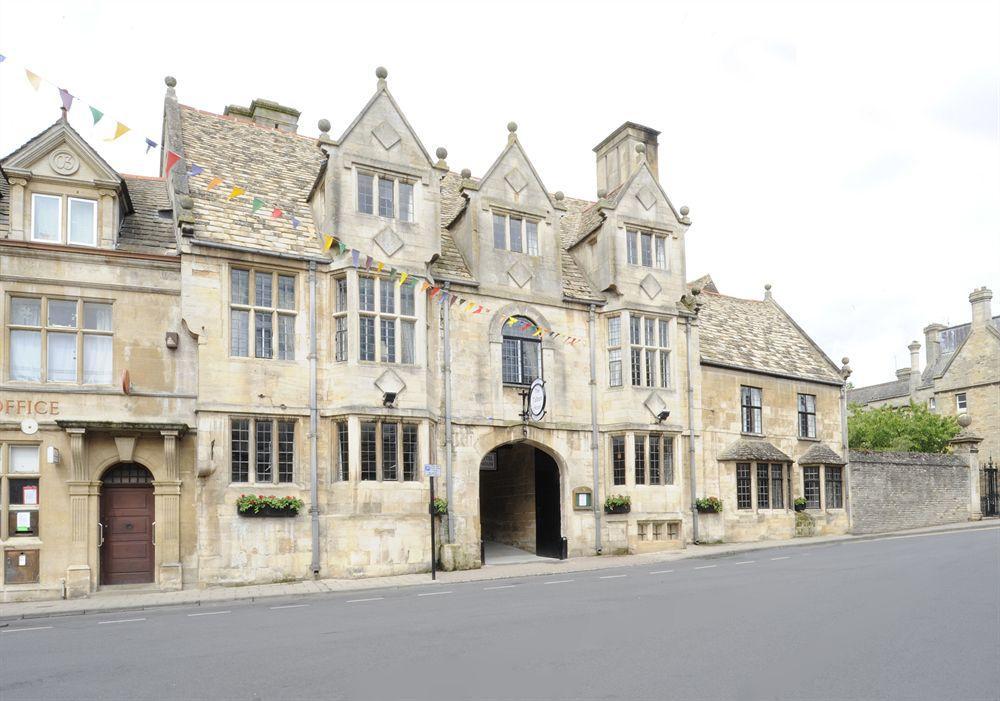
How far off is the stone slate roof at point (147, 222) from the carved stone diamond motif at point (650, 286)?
46.9ft

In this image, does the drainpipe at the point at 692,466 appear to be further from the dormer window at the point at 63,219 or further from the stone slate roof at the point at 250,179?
the dormer window at the point at 63,219

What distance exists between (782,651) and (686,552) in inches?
624

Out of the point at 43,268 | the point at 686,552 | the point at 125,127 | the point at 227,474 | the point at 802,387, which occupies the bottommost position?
the point at 686,552

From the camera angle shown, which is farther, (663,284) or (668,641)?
(663,284)

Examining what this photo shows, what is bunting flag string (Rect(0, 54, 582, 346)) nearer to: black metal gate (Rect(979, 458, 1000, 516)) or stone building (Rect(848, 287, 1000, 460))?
black metal gate (Rect(979, 458, 1000, 516))

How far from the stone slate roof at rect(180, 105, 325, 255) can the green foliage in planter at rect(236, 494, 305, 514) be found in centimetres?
618

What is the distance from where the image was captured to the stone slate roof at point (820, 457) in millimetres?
31875

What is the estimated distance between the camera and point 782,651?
33.0 feet

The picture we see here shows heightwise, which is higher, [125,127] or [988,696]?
[125,127]

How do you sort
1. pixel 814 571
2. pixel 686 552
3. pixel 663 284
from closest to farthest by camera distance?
1. pixel 814 571
2. pixel 686 552
3. pixel 663 284

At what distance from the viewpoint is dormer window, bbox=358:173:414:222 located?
2275 cm

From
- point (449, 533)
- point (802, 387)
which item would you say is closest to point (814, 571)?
point (449, 533)

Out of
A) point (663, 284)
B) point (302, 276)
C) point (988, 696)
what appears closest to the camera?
point (988, 696)

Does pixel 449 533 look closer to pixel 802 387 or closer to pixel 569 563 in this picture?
pixel 569 563
